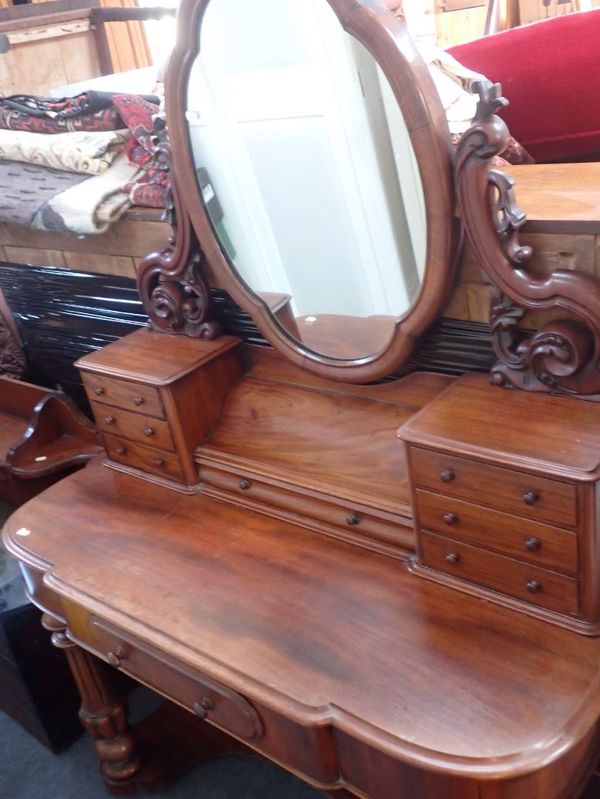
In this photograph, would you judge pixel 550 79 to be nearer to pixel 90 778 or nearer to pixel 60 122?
pixel 60 122

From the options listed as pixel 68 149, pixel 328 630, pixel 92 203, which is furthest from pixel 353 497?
pixel 68 149

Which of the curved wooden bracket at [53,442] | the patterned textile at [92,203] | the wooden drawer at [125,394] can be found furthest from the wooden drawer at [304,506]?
the curved wooden bracket at [53,442]

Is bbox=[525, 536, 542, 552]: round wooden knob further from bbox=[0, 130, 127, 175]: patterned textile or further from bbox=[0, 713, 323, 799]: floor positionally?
bbox=[0, 130, 127, 175]: patterned textile

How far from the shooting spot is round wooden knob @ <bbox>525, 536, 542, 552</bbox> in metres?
0.93

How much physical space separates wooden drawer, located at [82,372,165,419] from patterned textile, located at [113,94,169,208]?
1.05ft

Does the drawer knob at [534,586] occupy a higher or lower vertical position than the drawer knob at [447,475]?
lower

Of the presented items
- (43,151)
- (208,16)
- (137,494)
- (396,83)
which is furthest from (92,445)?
(396,83)

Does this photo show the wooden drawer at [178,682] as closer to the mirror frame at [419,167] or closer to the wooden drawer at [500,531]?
the wooden drawer at [500,531]

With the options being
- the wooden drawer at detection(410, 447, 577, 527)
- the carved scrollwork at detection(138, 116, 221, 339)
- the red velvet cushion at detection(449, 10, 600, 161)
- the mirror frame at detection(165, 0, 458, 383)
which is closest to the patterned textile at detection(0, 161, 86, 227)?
the carved scrollwork at detection(138, 116, 221, 339)

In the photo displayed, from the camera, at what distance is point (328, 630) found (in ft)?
3.34

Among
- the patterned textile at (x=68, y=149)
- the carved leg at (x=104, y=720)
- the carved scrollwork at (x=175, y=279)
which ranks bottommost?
the carved leg at (x=104, y=720)

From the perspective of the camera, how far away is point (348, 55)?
3.28 ft

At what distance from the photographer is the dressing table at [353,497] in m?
0.89

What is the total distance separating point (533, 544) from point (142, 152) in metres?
0.99
